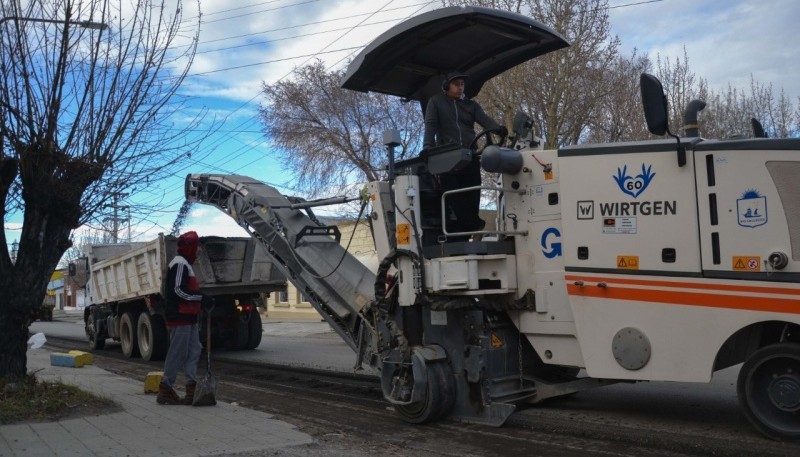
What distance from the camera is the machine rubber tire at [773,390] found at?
18.0 feet

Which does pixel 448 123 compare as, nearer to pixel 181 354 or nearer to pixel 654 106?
pixel 654 106

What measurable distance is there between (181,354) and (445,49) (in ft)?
14.7

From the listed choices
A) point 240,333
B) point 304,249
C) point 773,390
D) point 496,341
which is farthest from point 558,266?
point 240,333

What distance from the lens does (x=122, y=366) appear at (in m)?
14.0

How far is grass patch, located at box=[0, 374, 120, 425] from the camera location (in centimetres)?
695

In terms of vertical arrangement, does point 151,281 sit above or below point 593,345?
above

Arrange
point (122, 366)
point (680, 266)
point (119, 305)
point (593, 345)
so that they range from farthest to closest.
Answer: point (119, 305) → point (122, 366) → point (593, 345) → point (680, 266)

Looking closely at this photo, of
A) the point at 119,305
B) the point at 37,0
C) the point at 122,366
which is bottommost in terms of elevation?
the point at 122,366

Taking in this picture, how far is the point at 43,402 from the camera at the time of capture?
7.27 m

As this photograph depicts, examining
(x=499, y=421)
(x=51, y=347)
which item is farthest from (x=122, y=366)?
(x=499, y=421)

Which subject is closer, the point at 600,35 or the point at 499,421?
the point at 499,421

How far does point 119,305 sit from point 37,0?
10.7 m

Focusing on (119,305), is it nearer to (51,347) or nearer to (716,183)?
(51,347)

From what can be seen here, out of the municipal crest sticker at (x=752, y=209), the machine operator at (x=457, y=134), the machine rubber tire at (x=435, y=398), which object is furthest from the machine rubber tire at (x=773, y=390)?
the machine operator at (x=457, y=134)
